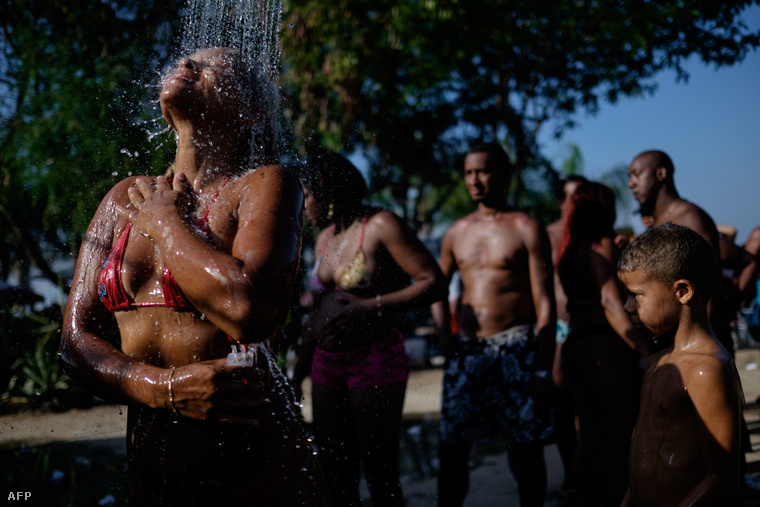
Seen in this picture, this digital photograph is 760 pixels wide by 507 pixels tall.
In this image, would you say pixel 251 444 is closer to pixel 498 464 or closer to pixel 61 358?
pixel 61 358

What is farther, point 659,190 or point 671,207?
point 659,190

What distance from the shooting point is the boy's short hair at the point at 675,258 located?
182 cm

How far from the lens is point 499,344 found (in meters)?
3.42

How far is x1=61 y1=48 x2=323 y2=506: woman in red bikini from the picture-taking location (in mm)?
1272

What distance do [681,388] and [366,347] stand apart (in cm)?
142

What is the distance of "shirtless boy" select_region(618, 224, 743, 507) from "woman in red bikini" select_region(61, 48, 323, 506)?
105cm

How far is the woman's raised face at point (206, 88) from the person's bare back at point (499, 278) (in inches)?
90.5

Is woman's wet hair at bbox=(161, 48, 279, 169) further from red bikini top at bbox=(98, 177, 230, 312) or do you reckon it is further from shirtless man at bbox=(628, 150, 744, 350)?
shirtless man at bbox=(628, 150, 744, 350)

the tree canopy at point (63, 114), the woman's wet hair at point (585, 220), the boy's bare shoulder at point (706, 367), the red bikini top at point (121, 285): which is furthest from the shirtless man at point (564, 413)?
the tree canopy at point (63, 114)

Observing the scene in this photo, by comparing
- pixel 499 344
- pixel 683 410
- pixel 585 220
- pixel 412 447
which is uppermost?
pixel 585 220

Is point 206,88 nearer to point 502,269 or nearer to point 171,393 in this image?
point 171,393

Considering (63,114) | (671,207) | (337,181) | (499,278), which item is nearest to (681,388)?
(499,278)

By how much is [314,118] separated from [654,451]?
271 inches

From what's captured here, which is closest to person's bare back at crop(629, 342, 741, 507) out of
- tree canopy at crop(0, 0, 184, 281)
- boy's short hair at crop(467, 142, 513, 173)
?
boy's short hair at crop(467, 142, 513, 173)
